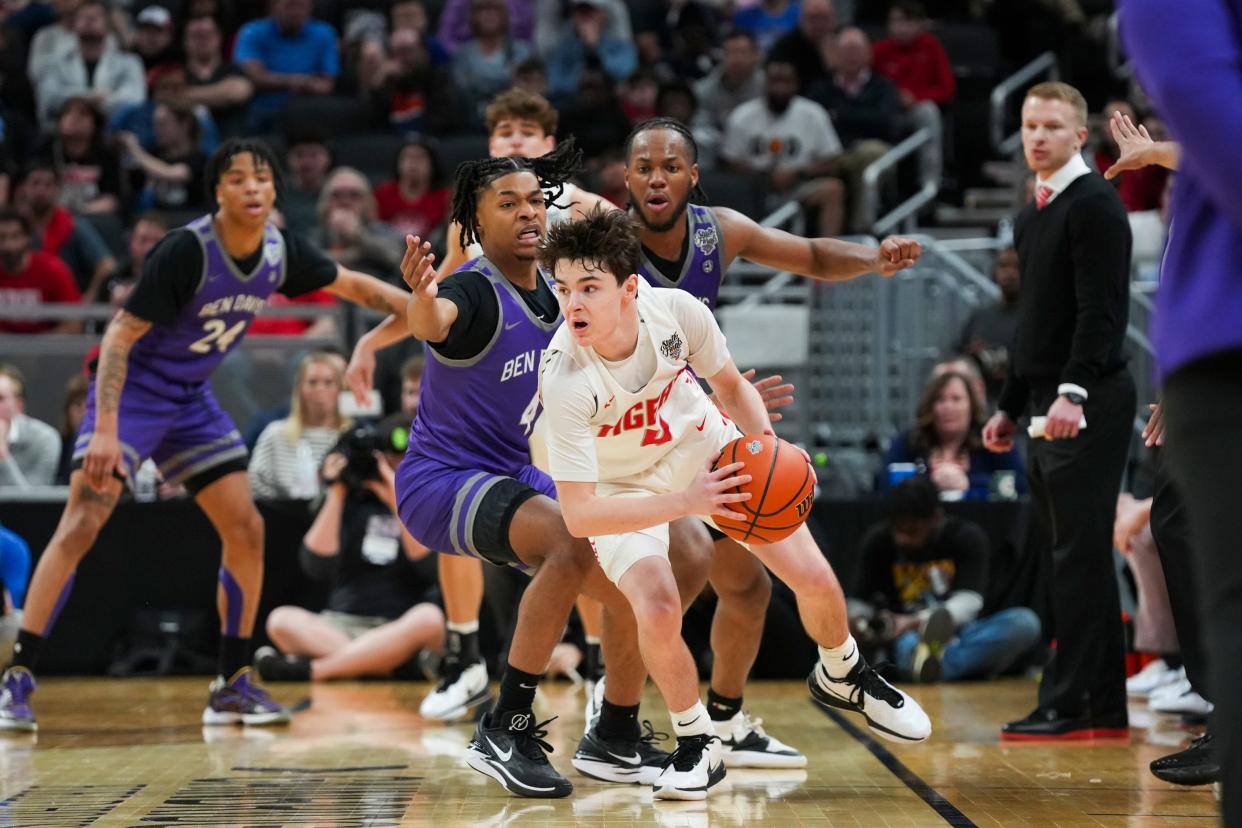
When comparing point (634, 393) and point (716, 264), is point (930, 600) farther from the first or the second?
point (634, 393)

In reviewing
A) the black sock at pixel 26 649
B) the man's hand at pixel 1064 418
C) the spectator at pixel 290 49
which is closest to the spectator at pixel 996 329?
the man's hand at pixel 1064 418

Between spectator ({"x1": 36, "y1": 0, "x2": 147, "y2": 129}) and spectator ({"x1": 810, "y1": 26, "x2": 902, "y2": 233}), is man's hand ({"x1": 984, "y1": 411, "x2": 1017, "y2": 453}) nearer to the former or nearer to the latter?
spectator ({"x1": 810, "y1": 26, "x2": 902, "y2": 233})

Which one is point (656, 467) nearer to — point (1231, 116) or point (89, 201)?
point (1231, 116)

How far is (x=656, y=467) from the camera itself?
4523 millimetres

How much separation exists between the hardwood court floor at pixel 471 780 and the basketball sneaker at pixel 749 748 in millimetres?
73

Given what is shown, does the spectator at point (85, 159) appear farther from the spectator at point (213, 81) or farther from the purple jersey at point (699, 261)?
the purple jersey at point (699, 261)

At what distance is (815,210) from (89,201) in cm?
542

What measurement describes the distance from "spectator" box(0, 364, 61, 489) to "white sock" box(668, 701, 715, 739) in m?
5.36

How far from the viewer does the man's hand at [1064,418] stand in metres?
5.31

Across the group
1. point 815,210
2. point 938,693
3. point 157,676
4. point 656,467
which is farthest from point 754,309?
point 656,467

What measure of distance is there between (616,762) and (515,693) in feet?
1.38

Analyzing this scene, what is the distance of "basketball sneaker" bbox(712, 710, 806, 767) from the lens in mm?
5016

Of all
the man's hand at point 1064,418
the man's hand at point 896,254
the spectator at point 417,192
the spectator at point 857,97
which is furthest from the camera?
the spectator at point 857,97

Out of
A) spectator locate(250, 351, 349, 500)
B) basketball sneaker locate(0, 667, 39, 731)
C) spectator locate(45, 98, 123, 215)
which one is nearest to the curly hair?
basketball sneaker locate(0, 667, 39, 731)
